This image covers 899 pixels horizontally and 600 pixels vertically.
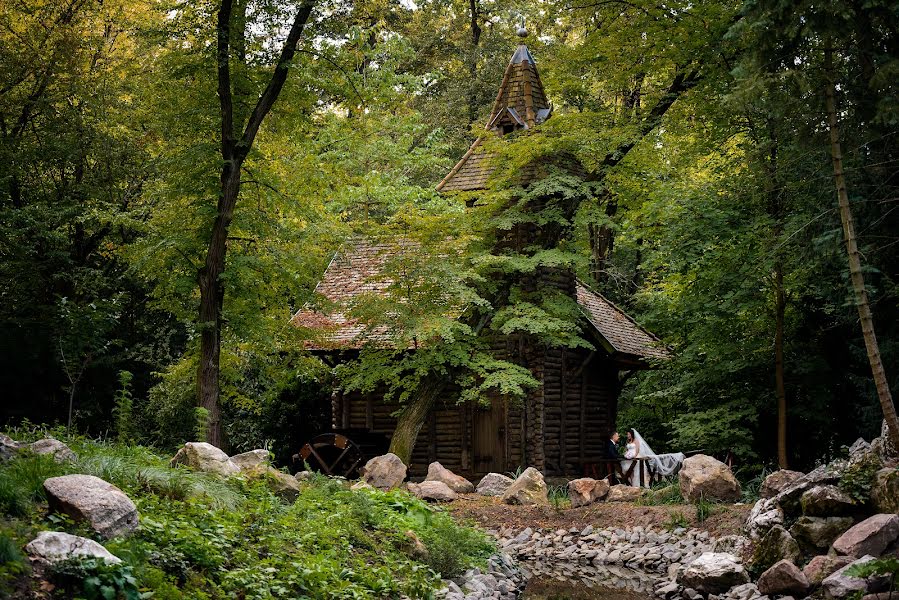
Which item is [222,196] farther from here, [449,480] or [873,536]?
[873,536]

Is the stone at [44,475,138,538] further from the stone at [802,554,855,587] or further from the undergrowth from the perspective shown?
the stone at [802,554,855,587]

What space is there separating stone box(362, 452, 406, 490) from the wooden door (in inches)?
195

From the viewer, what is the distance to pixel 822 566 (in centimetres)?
1041

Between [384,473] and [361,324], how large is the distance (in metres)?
4.63

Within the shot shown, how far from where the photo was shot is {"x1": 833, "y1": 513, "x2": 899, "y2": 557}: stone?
9984 millimetres

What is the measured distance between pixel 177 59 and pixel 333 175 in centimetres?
404

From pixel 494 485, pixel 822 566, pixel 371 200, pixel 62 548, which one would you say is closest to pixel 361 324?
pixel 371 200

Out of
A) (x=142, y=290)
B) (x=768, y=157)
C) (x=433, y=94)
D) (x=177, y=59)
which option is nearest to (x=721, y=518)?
(x=768, y=157)

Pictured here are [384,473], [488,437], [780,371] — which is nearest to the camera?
[384,473]

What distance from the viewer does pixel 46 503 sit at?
698 centimetres

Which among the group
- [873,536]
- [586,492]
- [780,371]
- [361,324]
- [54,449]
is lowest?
[586,492]

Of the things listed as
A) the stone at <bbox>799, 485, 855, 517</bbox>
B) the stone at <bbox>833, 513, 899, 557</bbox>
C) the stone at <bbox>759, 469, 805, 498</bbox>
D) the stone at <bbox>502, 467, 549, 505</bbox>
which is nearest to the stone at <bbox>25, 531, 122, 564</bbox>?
the stone at <bbox>833, 513, 899, 557</bbox>

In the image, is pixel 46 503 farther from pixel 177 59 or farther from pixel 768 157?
pixel 768 157

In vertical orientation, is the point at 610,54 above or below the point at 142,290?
above
